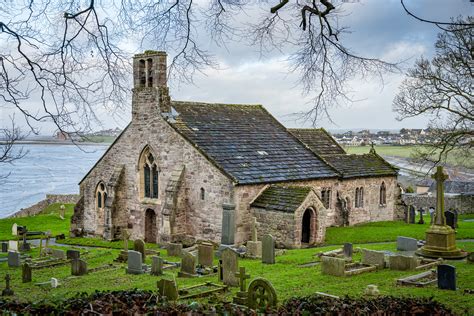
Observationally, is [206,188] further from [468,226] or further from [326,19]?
[326,19]

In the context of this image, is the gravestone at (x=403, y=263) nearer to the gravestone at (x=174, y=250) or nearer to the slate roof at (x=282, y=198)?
the slate roof at (x=282, y=198)

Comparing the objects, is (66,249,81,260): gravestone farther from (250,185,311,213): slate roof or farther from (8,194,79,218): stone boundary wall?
(8,194,79,218): stone boundary wall

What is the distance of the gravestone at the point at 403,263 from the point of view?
17797 mm

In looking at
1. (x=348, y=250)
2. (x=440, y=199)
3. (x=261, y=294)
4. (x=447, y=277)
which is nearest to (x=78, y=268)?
(x=261, y=294)

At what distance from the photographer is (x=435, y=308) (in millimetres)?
10469

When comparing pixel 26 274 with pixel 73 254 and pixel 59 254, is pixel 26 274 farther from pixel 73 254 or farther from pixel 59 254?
pixel 59 254

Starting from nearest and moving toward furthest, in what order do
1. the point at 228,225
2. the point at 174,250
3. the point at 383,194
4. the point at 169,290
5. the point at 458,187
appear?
the point at 169,290 < the point at 228,225 < the point at 174,250 < the point at 383,194 < the point at 458,187

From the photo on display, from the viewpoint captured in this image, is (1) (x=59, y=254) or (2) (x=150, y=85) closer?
(1) (x=59, y=254)

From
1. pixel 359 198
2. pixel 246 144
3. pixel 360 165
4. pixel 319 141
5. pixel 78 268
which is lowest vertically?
pixel 78 268

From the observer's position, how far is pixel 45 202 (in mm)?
53031

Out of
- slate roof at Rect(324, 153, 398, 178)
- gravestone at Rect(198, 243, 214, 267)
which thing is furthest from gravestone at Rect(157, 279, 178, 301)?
slate roof at Rect(324, 153, 398, 178)

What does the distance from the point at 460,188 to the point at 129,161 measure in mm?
40808

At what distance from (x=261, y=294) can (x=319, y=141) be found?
25677 mm

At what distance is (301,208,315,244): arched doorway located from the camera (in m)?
26.8
